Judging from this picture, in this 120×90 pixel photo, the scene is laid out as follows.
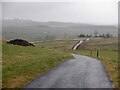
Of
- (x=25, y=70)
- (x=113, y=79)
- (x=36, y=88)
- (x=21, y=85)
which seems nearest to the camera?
(x=36, y=88)

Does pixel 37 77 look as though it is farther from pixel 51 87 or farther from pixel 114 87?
pixel 114 87

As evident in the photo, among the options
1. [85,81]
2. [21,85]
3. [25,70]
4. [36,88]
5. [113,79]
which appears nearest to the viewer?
[36,88]

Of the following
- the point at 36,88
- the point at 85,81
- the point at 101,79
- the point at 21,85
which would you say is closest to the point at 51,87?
the point at 36,88

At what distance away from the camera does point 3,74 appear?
96.9 feet

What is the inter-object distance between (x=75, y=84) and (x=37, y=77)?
16.9 feet

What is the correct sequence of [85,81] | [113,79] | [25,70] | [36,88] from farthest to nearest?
[25,70], [113,79], [85,81], [36,88]

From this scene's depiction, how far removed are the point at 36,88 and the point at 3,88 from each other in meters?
2.64

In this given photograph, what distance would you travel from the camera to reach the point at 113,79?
28.2 meters

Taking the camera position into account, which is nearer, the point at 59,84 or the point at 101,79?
the point at 59,84

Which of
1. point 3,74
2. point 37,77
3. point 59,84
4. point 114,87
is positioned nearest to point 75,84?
point 59,84

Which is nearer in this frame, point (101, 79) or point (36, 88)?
point (36, 88)

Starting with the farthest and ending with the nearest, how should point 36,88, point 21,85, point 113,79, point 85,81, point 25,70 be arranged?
point 25,70, point 113,79, point 85,81, point 21,85, point 36,88

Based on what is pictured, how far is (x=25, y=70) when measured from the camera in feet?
108

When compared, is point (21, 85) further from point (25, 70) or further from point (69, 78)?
point (25, 70)
